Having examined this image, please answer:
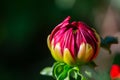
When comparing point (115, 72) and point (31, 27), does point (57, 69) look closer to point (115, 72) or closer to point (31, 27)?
point (115, 72)

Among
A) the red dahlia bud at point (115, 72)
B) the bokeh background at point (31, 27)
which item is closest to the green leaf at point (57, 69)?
the red dahlia bud at point (115, 72)

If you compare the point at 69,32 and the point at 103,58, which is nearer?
the point at 69,32

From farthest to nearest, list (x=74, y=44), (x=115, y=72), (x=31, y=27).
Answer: (x=31, y=27), (x=115, y=72), (x=74, y=44)

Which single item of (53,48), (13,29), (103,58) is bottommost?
(103,58)

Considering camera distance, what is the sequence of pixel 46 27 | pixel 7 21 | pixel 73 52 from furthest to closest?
pixel 46 27 < pixel 7 21 < pixel 73 52

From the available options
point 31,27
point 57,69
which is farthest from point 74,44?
point 31,27

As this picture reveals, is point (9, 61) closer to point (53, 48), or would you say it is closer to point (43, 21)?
point (43, 21)

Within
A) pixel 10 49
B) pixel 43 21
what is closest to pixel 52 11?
pixel 43 21

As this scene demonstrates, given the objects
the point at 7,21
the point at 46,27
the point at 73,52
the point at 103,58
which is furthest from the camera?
the point at 46,27

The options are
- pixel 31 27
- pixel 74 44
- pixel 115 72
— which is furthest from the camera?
pixel 31 27
